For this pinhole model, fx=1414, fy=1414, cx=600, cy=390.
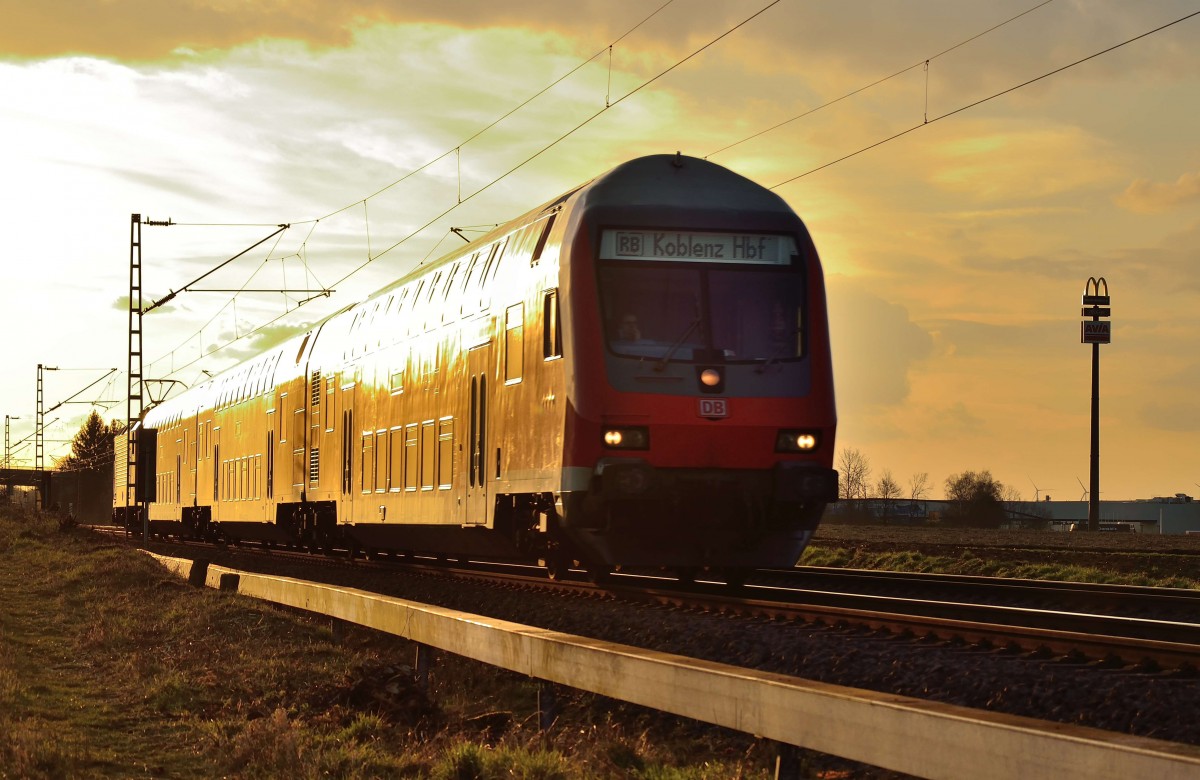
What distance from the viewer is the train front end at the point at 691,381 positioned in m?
13.3

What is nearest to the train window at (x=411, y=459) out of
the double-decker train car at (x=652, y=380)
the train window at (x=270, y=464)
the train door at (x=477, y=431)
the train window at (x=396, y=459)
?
the train window at (x=396, y=459)

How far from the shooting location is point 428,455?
725 inches

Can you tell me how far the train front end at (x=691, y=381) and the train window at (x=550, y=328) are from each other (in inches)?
11.5

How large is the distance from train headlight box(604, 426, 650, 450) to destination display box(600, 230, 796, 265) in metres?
1.71

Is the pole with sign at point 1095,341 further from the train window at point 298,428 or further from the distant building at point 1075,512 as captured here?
the train window at point 298,428

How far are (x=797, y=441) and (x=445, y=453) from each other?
5.49 metres

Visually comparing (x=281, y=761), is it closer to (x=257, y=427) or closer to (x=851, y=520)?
(x=257, y=427)

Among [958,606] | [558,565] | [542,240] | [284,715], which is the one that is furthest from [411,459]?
[284,715]

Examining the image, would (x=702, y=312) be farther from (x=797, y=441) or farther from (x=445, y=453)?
(x=445, y=453)

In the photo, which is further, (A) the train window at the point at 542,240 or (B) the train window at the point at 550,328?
(A) the train window at the point at 542,240

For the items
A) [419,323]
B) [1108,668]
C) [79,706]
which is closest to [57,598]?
[419,323]

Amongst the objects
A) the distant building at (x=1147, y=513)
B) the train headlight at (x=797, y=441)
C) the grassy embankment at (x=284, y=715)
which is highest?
the train headlight at (x=797, y=441)

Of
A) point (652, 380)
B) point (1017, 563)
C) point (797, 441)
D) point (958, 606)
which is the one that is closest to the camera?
point (958, 606)

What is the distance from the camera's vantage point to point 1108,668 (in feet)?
30.5
